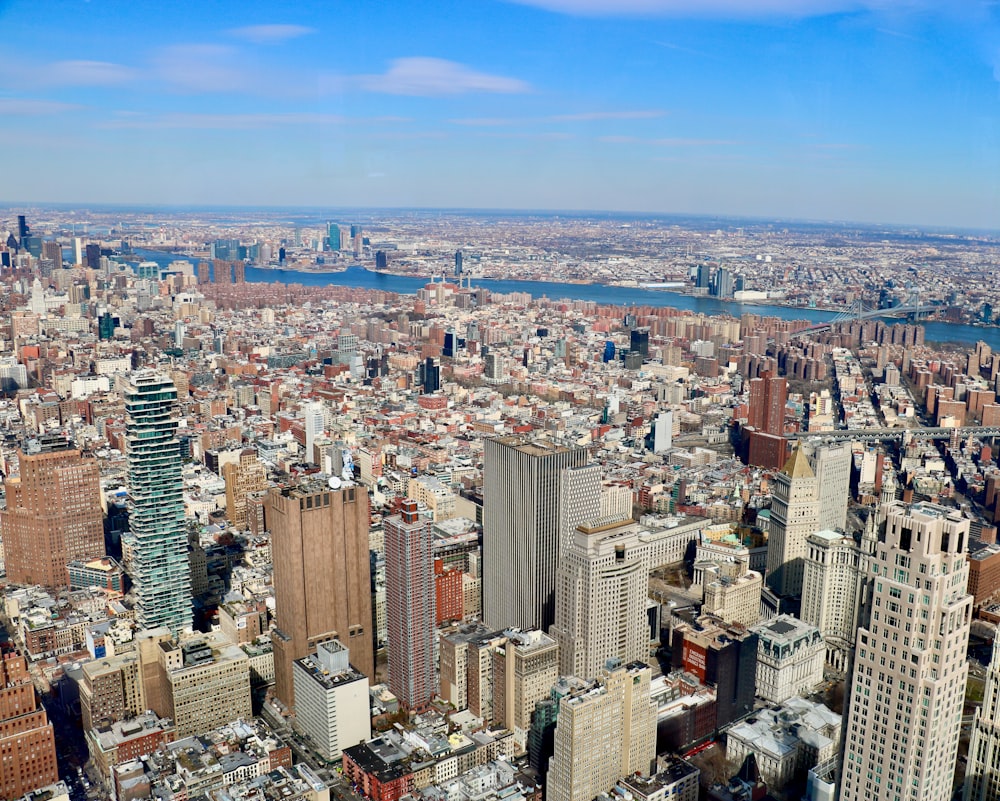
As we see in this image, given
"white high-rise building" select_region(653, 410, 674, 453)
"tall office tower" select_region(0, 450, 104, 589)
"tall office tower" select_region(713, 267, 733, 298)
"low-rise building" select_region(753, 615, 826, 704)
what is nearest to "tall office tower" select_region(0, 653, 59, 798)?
"tall office tower" select_region(0, 450, 104, 589)

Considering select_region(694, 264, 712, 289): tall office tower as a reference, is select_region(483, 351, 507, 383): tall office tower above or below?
below

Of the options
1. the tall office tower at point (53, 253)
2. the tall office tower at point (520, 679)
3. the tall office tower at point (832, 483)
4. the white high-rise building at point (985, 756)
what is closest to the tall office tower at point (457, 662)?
the tall office tower at point (520, 679)

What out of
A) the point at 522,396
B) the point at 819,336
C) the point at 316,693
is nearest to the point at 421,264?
the point at 522,396

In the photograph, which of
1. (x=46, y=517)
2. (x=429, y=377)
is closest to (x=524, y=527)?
(x=46, y=517)

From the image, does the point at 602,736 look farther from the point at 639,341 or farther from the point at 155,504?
the point at 639,341

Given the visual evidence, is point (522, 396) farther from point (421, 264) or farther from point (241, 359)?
point (241, 359)

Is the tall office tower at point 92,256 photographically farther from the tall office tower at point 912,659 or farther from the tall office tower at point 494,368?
the tall office tower at point 912,659

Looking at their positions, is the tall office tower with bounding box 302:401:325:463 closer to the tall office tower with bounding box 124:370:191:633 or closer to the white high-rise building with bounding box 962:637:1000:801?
the tall office tower with bounding box 124:370:191:633
